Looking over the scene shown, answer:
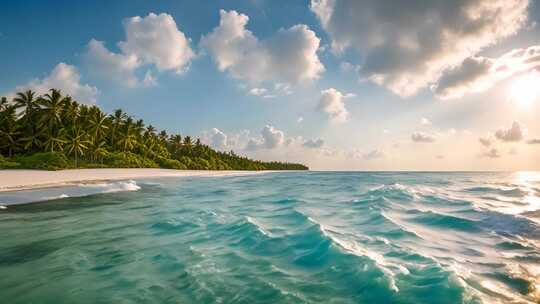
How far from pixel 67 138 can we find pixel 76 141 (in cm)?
289

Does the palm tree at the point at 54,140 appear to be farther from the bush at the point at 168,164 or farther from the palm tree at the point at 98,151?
the bush at the point at 168,164

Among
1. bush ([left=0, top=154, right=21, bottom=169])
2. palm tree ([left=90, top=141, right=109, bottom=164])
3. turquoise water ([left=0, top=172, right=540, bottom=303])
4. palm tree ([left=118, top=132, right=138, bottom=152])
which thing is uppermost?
palm tree ([left=118, top=132, right=138, bottom=152])

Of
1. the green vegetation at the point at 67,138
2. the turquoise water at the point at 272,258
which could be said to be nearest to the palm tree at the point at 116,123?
the green vegetation at the point at 67,138

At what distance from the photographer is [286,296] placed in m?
5.13

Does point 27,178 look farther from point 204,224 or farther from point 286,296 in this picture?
point 286,296

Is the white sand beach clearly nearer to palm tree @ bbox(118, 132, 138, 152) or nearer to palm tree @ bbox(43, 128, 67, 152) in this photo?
palm tree @ bbox(43, 128, 67, 152)

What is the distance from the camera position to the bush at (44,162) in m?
38.3

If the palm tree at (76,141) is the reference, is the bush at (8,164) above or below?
below

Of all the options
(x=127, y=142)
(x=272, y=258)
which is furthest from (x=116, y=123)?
(x=272, y=258)

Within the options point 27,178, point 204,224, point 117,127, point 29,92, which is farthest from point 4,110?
point 204,224

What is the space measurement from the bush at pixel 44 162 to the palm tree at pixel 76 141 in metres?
3.85

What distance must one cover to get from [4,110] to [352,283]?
58.9 metres

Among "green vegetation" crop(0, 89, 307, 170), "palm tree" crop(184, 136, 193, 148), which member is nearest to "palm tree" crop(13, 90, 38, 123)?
"green vegetation" crop(0, 89, 307, 170)

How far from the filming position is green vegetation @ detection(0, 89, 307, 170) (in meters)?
43.2
